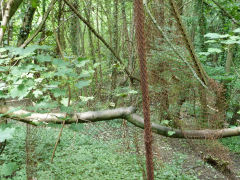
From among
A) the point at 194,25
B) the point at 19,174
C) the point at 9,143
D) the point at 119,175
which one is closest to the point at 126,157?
the point at 119,175

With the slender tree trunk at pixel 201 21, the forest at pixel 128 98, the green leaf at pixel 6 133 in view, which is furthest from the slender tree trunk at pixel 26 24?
the slender tree trunk at pixel 201 21

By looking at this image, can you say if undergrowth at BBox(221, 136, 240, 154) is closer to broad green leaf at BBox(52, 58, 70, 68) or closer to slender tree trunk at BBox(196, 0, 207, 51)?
slender tree trunk at BBox(196, 0, 207, 51)

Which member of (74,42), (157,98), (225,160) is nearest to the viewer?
(157,98)

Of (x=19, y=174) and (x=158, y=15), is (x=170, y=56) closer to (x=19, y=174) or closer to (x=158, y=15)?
(x=158, y=15)

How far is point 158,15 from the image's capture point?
1.99 metres

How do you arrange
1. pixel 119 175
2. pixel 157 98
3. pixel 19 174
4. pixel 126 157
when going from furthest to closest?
pixel 126 157, pixel 119 175, pixel 19 174, pixel 157 98

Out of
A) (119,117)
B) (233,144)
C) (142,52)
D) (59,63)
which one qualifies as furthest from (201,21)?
(142,52)

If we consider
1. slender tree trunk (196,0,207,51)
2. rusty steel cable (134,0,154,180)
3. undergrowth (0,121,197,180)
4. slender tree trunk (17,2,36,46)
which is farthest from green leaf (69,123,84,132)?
slender tree trunk (196,0,207,51)

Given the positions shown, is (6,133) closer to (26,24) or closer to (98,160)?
(26,24)

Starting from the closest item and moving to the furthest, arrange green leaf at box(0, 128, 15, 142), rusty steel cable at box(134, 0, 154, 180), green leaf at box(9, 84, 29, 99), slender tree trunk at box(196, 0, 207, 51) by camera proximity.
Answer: rusty steel cable at box(134, 0, 154, 180), green leaf at box(0, 128, 15, 142), green leaf at box(9, 84, 29, 99), slender tree trunk at box(196, 0, 207, 51)

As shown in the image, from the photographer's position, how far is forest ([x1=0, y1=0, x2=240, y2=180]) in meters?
1.29

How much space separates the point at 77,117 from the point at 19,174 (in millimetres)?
3088

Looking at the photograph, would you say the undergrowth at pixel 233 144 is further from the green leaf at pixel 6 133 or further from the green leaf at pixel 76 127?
the green leaf at pixel 6 133

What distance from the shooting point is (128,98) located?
3.81 meters
